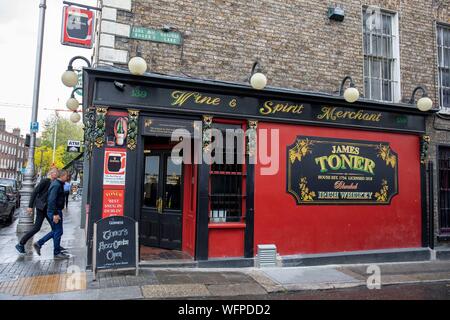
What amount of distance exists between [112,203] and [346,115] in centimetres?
582

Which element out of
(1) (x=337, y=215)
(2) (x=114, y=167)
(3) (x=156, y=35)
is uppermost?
(3) (x=156, y=35)

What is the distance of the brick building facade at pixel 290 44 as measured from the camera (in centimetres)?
770

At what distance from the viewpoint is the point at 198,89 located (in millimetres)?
7762

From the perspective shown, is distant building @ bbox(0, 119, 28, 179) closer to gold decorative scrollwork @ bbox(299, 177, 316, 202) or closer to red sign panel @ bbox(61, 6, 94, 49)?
red sign panel @ bbox(61, 6, 94, 49)

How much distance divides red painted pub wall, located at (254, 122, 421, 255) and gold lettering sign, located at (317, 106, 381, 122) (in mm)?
311

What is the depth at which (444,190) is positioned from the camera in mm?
10094

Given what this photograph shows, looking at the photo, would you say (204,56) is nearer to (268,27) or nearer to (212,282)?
(268,27)

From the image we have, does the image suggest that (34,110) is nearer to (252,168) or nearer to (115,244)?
(115,244)

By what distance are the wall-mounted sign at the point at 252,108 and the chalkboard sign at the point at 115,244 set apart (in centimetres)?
232

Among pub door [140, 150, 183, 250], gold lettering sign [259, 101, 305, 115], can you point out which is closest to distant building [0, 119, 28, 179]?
pub door [140, 150, 183, 250]

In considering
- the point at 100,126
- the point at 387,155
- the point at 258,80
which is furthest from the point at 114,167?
the point at 387,155

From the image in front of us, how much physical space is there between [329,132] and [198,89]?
3.42 metres
